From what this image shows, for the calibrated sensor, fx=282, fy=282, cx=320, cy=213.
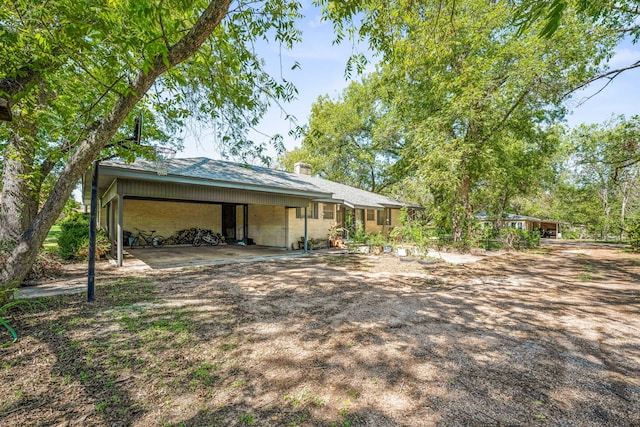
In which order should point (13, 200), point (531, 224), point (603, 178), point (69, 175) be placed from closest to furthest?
1. point (69, 175)
2. point (13, 200)
3. point (603, 178)
4. point (531, 224)

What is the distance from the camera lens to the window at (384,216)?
64.0ft

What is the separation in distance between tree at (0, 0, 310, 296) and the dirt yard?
1.99m

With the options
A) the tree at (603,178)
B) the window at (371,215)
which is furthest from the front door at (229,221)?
the tree at (603,178)

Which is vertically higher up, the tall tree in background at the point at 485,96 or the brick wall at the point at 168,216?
the tall tree in background at the point at 485,96

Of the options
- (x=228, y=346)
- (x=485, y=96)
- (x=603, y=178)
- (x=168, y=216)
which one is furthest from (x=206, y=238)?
(x=603, y=178)

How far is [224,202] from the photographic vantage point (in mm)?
11188

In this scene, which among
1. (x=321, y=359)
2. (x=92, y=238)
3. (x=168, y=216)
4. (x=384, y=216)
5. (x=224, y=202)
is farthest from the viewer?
(x=384, y=216)

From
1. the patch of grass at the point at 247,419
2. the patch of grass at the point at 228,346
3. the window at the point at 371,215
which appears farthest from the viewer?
the window at the point at 371,215

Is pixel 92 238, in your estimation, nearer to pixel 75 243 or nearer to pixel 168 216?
pixel 75 243

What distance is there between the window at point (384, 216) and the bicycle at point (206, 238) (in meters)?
10.5

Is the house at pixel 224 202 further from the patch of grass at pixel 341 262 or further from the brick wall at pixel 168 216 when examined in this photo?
the patch of grass at pixel 341 262

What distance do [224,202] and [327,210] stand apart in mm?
6138

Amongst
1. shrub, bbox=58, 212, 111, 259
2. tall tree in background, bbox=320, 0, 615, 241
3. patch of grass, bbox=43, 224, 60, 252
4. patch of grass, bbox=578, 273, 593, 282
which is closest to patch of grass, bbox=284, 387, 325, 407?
tall tree in background, bbox=320, 0, 615, 241

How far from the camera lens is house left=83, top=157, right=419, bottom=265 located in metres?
8.27
